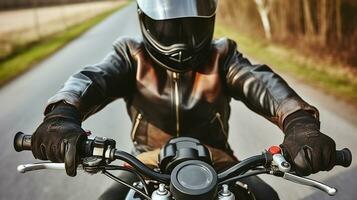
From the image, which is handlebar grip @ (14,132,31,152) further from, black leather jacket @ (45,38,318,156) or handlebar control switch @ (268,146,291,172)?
handlebar control switch @ (268,146,291,172)

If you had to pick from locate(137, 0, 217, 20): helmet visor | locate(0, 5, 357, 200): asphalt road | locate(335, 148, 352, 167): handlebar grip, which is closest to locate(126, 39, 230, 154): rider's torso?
locate(137, 0, 217, 20): helmet visor

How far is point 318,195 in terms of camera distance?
11.8 feet

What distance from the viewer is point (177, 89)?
2.47 m

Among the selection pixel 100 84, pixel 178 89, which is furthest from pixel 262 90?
pixel 100 84

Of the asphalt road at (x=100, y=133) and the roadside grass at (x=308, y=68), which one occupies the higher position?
the asphalt road at (x=100, y=133)

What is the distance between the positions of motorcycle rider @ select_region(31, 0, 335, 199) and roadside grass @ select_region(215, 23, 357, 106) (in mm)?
4655

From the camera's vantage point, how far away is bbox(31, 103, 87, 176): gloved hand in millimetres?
1591

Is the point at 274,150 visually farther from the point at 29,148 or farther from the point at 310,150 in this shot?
the point at 29,148

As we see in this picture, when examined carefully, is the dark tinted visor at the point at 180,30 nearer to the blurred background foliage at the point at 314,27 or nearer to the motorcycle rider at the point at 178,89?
the motorcycle rider at the point at 178,89

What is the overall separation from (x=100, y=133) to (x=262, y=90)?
353 centimetres

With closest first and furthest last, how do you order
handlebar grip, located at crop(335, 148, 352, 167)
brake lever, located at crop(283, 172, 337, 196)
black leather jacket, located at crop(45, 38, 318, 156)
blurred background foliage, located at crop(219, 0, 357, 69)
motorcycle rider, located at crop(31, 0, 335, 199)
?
brake lever, located at crop(283, 172, 337, 196) → handlebar grip, located at crop(335, 148, 352, 167) → motorcycle rider, located at crop(31, 0, 335, 199) → black leather jacket, located at crop(45, 38, 318, 156) → blurred background foliage, located at crop(219, 0, 357, 69)

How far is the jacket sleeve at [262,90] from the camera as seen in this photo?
2131 mm

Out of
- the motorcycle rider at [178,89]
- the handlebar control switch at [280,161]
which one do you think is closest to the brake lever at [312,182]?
the handlebar control switch at [280,161]

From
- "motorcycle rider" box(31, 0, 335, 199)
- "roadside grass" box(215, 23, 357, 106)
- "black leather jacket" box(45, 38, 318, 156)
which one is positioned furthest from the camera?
"roadside grass" box(215, 23, 357, 106)
